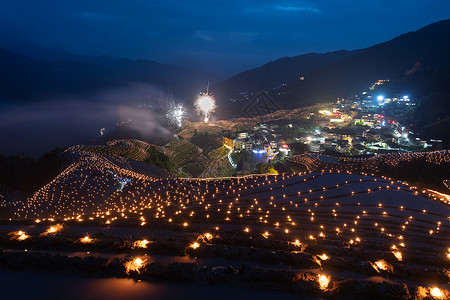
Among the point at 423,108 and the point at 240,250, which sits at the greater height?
the point at 423,108

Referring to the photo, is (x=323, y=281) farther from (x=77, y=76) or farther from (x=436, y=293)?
(x=77, y=76)

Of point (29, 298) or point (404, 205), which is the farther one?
point (404, 205)

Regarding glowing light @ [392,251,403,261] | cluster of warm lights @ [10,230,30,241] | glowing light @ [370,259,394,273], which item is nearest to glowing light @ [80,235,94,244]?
cluster of warm lights @ [10,230,30,241]

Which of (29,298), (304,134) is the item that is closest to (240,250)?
(29,298)

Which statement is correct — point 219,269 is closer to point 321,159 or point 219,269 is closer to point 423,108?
point 321,159

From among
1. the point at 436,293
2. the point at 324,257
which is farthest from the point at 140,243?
the point at 436,293

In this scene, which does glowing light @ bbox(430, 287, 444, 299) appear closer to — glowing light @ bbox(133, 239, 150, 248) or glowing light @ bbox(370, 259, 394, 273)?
glowing light @ bbox(370, 259, 394, 273)
